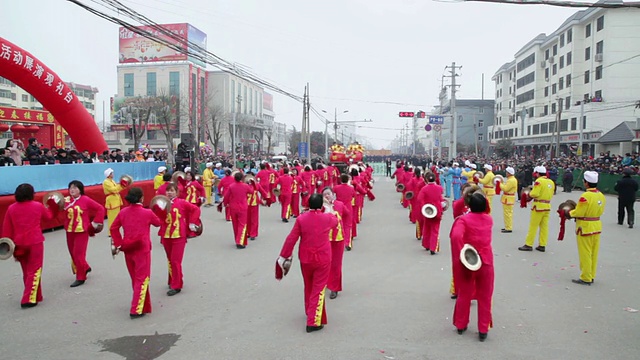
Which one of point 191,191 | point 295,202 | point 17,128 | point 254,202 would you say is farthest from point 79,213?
point 17,128

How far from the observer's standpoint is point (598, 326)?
571cm

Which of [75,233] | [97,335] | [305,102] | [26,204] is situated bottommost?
[97,335]

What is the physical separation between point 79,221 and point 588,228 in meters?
7.61

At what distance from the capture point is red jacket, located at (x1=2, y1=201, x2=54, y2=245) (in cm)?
639

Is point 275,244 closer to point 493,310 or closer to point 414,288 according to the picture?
point 414,288

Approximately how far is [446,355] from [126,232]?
13.1 feet

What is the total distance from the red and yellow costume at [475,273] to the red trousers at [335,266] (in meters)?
1.71

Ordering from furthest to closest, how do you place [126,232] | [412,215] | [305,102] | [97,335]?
[305,102], [412,215], [126,232], [97,335]

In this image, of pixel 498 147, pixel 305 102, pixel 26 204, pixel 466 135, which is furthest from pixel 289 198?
pixel 466 135

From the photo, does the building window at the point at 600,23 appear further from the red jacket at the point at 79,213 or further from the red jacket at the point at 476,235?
the red jacket at the point at 79,213

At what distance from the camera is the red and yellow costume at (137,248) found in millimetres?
5973

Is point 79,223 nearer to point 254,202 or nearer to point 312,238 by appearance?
point 312,238

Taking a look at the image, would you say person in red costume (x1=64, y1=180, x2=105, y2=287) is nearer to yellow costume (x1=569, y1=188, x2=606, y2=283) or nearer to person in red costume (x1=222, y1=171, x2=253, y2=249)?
person in red costume (x1=222, y1=171, x2=253, y2=249)

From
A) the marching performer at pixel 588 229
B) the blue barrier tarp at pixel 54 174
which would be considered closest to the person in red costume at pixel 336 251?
the marching performer at pixel 588 229
